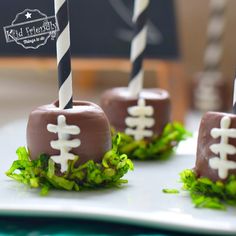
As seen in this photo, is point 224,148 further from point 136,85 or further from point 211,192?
point 136,85

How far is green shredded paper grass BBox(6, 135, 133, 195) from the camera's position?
0.88 metres

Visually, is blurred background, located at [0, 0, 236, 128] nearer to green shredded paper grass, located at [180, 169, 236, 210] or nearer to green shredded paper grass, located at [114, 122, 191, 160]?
green shredded paper grass, located at [114, 122, 191, 160]

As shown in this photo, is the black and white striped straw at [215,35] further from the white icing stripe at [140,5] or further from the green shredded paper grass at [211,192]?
the green shredded paper grass at [211,192]

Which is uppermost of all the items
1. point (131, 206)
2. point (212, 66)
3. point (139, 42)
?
point (139, 42)

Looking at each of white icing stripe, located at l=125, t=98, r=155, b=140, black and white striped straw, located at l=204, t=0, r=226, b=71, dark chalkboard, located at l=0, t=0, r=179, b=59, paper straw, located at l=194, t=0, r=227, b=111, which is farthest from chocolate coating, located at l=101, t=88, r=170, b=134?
black and white striped straw, located at l=204, t=0, r=226, b=71

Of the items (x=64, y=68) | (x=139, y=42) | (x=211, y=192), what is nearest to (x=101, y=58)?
(x=139, y=42)

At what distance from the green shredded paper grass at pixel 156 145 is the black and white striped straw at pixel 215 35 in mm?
1201

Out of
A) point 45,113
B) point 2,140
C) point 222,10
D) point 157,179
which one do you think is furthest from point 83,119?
point 222,10

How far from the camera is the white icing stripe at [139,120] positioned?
1.10 metres

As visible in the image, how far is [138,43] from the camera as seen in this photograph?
1.16m

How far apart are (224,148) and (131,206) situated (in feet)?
0.48

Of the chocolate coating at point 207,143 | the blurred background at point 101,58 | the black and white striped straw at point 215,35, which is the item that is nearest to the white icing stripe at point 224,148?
the chocolate coating at point 207,143

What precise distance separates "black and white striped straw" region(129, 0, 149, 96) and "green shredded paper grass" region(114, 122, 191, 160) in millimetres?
92

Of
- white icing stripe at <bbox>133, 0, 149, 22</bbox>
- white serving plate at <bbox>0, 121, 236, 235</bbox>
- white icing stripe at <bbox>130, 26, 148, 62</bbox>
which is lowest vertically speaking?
white serving plate at <bbox>0, 121, 236, 235</bbox>
